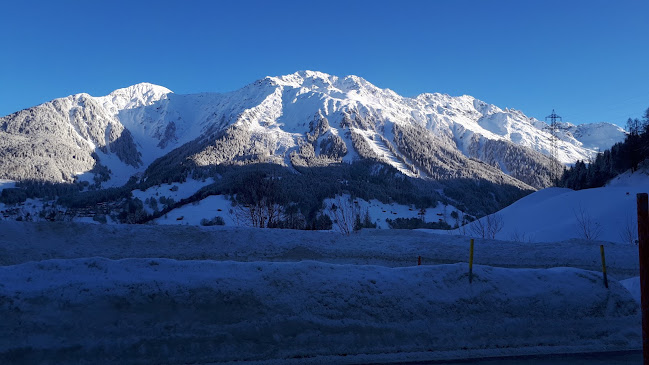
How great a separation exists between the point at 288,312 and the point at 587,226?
32.3 meters

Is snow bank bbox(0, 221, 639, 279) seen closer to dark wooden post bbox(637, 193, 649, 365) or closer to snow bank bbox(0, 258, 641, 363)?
snow bank bbox(0, 258, 641, 363)

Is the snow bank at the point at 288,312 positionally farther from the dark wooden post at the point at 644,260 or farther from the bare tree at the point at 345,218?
the bare tree at the point at 345,218

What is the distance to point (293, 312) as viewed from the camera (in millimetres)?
8258

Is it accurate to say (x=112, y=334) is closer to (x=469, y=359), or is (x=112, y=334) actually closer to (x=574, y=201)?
(x=469, y=359)

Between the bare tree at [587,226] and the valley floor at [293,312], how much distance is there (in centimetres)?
2401

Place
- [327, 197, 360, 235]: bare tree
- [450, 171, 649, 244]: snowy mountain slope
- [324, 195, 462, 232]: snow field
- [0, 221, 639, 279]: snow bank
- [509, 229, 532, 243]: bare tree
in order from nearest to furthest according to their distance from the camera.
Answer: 1. [0, 221, 639, 279]: snow bank
2. [450, 171, 649, 244]: snowy mountain slope
3. [509, 229, 532, 243]: bare tree
4. [327, 197, 360, 235]: bare tree
5. [324, 195, 462, 232]: snow field

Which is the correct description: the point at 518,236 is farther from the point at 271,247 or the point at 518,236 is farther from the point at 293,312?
the point at 293,312

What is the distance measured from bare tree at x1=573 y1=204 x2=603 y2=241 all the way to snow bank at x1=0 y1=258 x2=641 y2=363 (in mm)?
24055

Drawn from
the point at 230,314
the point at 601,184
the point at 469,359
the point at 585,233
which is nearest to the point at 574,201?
the point at 585,233

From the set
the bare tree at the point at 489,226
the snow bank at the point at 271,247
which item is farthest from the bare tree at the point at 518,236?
the snow bank at the point at 271,247

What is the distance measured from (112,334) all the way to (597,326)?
34.6ft

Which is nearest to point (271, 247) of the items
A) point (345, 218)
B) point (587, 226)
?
point (587, 226)

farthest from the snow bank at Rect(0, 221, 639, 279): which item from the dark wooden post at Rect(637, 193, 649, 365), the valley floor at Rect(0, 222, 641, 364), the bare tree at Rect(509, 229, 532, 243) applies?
the dark wooden post at Rect(637, 193, 649, 365)

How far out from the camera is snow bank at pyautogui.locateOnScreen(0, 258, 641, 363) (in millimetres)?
7293
